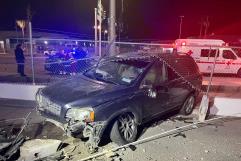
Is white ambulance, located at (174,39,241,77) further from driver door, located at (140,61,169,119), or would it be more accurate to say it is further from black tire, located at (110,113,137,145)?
black tire, located at (110,113,137,145)

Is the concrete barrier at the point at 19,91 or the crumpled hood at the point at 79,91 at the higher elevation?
the crumpled hood at the point at 79,91

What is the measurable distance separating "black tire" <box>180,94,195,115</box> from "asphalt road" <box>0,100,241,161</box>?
22 cm

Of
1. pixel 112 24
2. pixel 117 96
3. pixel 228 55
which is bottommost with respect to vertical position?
pixel 117 96

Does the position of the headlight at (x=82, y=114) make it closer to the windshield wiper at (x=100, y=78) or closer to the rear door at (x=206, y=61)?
the windshield wiper at (x=100, y=78)

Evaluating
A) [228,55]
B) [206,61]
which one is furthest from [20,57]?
[228,55]

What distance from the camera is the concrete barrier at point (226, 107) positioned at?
305 inches

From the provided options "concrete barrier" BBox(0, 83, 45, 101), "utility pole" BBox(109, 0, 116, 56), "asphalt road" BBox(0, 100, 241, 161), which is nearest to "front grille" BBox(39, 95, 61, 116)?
"asphalt road" BBox(0, 100, 241, 161)

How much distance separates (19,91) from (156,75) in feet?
16.3

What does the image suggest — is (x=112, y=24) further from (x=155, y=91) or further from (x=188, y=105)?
(x=155, y=91)

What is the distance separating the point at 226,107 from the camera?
780 centimetres

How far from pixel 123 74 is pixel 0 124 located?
125 inches

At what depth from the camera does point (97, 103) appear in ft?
15.8

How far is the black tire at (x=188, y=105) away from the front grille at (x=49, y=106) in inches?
148

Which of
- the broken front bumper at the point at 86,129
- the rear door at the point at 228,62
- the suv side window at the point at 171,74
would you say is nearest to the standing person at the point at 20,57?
the suv side window at the point at 171,74
